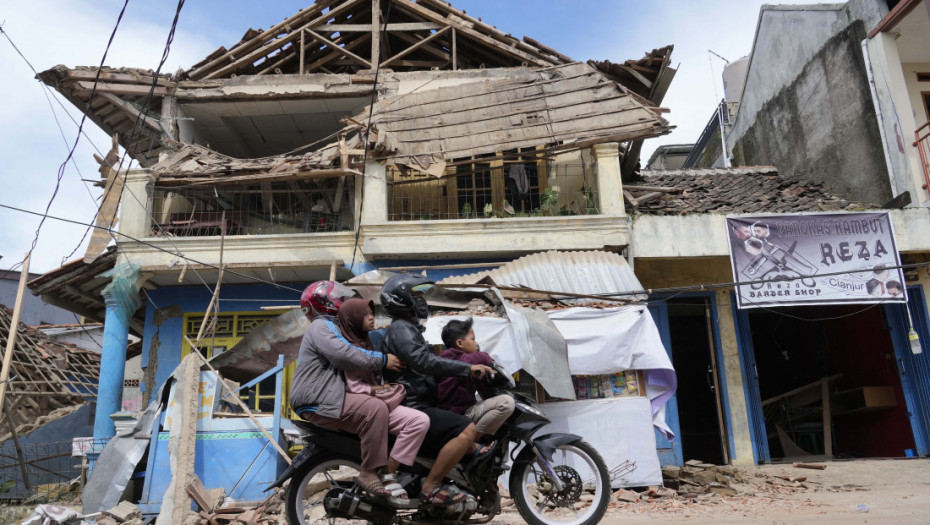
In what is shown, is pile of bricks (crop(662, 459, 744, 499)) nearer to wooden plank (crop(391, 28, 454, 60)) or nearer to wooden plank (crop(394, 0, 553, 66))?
wooden plank (crop(394, 0, 553, 66))

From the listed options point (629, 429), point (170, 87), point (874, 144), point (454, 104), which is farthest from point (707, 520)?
point (170, 87)

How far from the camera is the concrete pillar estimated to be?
10.7 metres

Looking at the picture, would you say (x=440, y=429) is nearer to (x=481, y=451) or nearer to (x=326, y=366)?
(x=481, y=451)

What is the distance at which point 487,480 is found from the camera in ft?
13.8

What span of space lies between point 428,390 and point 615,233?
21.9 feet

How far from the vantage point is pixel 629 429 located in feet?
26.0

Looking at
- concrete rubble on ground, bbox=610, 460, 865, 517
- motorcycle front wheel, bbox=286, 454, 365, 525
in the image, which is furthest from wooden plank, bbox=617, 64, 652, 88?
motorcycle front wheel, bbox=286, 454, 365, 525

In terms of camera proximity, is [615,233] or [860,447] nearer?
[615,233]

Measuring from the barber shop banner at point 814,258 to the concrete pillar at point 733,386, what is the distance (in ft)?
4.54

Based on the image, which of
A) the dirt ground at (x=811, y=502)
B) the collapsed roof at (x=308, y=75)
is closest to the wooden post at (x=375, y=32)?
the collapsed roof at (x=308, y=75)

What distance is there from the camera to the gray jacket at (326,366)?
403 cm

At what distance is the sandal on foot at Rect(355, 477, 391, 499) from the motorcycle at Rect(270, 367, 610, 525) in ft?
0.26

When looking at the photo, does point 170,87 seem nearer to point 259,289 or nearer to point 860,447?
point 259,289

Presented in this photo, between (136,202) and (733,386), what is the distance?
1007 cm
